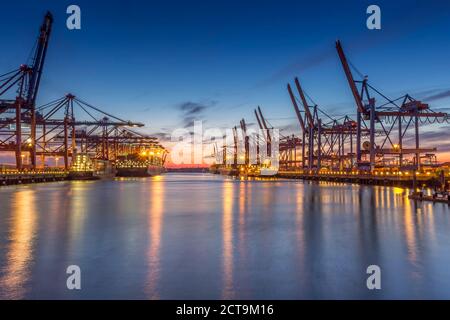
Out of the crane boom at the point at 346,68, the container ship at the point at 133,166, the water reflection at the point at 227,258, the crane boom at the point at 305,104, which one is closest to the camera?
the water reflection at the point at 227,258

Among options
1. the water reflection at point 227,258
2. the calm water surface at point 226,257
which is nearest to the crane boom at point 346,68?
the calm water surface at point 226,257

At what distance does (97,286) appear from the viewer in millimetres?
8547

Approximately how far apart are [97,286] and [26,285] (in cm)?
143

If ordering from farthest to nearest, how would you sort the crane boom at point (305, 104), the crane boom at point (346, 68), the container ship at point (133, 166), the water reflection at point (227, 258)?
the container ship at point (133, 166) < the crane boom at point (305, 104) < the crane boom at point (346, 68) < the water reflection at point (227, 258)

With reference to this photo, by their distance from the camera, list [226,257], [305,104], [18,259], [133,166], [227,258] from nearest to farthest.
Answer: [18,259]
[227,258]
[226,257]
[305,104]
[133,166]

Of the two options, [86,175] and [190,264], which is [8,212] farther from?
[86,175]

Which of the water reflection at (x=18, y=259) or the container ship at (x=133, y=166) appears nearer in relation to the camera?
the water reflection at (x=18, y=259)

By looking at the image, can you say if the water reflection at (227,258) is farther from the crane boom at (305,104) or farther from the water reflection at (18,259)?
the crane boom at (305,104)

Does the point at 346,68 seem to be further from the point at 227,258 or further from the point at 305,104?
the point at 227,258

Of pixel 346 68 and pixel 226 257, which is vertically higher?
pixel 346 68

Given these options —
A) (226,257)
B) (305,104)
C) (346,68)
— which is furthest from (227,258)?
(305,104)

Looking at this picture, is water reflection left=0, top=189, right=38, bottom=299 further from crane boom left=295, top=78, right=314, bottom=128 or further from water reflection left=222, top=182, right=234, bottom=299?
crane boom left=295, top=78, right=314, bottom=128
